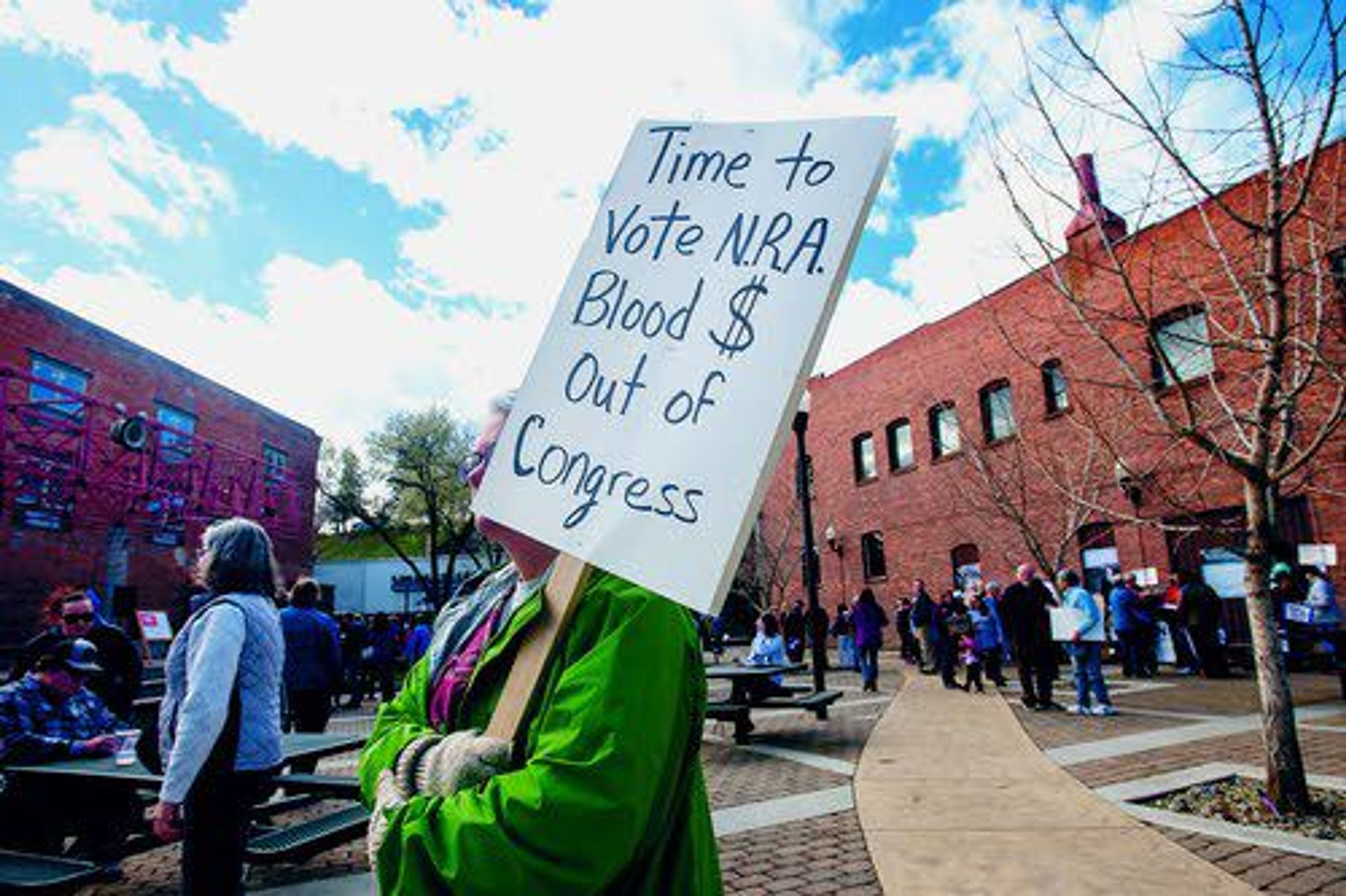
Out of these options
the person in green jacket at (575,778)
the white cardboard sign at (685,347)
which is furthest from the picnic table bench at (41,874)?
the white cardboard sign at (685,347)

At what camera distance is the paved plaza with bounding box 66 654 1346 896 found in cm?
405

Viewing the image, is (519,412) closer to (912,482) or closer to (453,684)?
(453,684)

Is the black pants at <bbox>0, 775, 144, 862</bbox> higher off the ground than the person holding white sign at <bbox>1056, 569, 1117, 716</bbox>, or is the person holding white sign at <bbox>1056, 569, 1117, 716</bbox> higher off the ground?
the person holding white sign at <bbox>1056, 569, 1117, 716</bbox>

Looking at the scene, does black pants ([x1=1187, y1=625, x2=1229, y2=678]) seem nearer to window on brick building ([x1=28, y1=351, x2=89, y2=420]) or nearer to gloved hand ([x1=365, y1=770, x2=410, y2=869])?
gloved hand ([x1=365, y1=770, x2=410, y2=869])

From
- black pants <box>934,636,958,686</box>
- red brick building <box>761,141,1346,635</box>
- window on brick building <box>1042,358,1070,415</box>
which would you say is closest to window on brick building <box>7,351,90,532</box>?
black pants <box>934,636,958,686</box>

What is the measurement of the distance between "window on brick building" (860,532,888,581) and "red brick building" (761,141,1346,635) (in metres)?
0.06

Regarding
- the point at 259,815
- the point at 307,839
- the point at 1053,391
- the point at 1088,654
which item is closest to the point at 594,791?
the point at 307,839

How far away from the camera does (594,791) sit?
4.06 ft

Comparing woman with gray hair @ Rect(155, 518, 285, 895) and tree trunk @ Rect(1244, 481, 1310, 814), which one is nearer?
woman with gray hair @ Rect(155, 518, 285, 895)

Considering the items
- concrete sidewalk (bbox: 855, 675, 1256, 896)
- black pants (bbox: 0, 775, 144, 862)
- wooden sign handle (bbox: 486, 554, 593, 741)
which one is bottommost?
concrete sidewalk (bbox: 855, 675, 1256, 896)

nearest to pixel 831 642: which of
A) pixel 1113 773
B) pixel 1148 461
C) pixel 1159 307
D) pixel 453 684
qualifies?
pixel 1148 461

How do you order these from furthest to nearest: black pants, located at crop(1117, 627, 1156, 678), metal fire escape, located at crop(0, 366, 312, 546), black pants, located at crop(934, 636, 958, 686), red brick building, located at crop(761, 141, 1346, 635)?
metal fire escape, located at crop(0, 366, 312, 546) < black pants, located at crop(1117, 627, 1156, 678) < black pants, located at crop(934, 636, 958, 686) < red brick building, located at crop(761, 141, 1346, 635)

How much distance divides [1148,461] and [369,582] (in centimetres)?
3513

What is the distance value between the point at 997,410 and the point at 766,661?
36.3 feet
